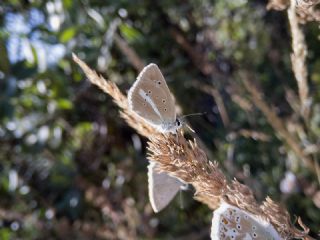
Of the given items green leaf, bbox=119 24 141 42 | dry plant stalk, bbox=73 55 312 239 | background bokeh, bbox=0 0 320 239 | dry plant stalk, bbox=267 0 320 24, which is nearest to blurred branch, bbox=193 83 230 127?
background bokeh, bbox=0 0 320 239

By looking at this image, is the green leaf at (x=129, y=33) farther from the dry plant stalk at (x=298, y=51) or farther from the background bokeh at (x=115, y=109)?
the dry plant stalk at (x=298, y=51)

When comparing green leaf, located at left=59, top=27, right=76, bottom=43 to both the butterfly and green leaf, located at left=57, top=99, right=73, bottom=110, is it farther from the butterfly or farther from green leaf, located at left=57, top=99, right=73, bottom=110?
the butterfly

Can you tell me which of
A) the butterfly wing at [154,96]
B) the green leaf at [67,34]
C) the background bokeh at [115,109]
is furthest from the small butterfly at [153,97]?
the green leaf at [67,34]

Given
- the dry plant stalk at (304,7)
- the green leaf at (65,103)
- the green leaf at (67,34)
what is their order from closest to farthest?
the dry plant stalk at (304,7) → the green leaf at (67,34) → the green leaf at (65,103)

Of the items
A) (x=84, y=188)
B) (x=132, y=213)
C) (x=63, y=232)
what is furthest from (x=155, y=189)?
(x=84, y=188)

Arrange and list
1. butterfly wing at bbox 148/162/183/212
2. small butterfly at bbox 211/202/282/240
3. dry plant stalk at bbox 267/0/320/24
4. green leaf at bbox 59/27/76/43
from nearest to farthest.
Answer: small butterfly at bbox 211/202/282/240, dry plant stalk at bbox 267/0/320/24, butterfly wing at bbox 148/162/183/212, green leaf at bbox 59/27/76/43

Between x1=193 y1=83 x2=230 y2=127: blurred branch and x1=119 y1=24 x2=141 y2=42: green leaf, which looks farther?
x1=119 y1=24 x2=141 y2=42: green leaf

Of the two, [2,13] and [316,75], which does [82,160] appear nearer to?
Result: [2,13]
